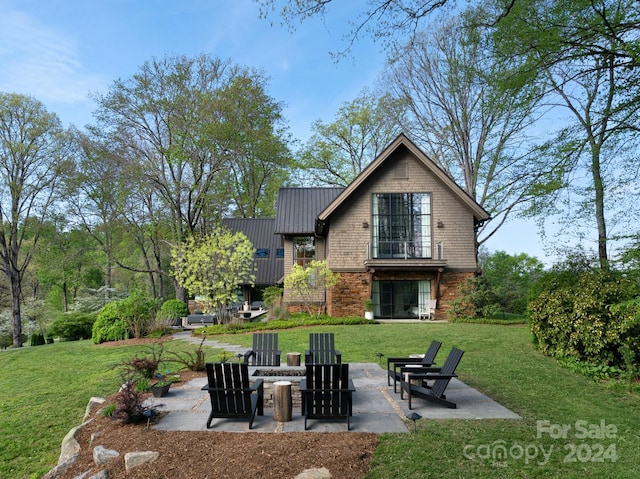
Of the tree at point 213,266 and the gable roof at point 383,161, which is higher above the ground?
the gable roof at point 383,161

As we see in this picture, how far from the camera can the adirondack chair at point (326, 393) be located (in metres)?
5.06

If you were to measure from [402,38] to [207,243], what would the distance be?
12723 millimetres

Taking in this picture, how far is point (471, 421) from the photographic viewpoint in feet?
17.2

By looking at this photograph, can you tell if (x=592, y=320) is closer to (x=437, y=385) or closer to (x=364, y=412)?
(x=437, y=385)

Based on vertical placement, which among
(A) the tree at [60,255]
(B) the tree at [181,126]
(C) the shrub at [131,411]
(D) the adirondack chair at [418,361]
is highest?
(B) the tree at [181,126]

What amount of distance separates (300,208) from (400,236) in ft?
20.0

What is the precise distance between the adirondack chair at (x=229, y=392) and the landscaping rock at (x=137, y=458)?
2.78 ft

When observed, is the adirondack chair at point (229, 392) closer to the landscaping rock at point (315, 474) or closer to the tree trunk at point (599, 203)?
the landscaping rock at point (315, 474)

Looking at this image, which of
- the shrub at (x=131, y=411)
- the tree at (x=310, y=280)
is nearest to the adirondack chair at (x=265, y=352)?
the shrub at (x=131, y=411)

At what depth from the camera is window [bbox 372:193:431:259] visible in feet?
61.6

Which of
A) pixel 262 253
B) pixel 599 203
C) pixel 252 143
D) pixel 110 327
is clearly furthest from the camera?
pixel 262 253

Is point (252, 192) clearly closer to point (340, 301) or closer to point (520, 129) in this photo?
point (340, 301)

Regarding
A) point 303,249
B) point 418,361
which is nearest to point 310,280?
point 303,249

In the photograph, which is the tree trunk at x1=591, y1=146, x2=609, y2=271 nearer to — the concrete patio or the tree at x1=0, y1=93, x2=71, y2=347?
the concrete patio
